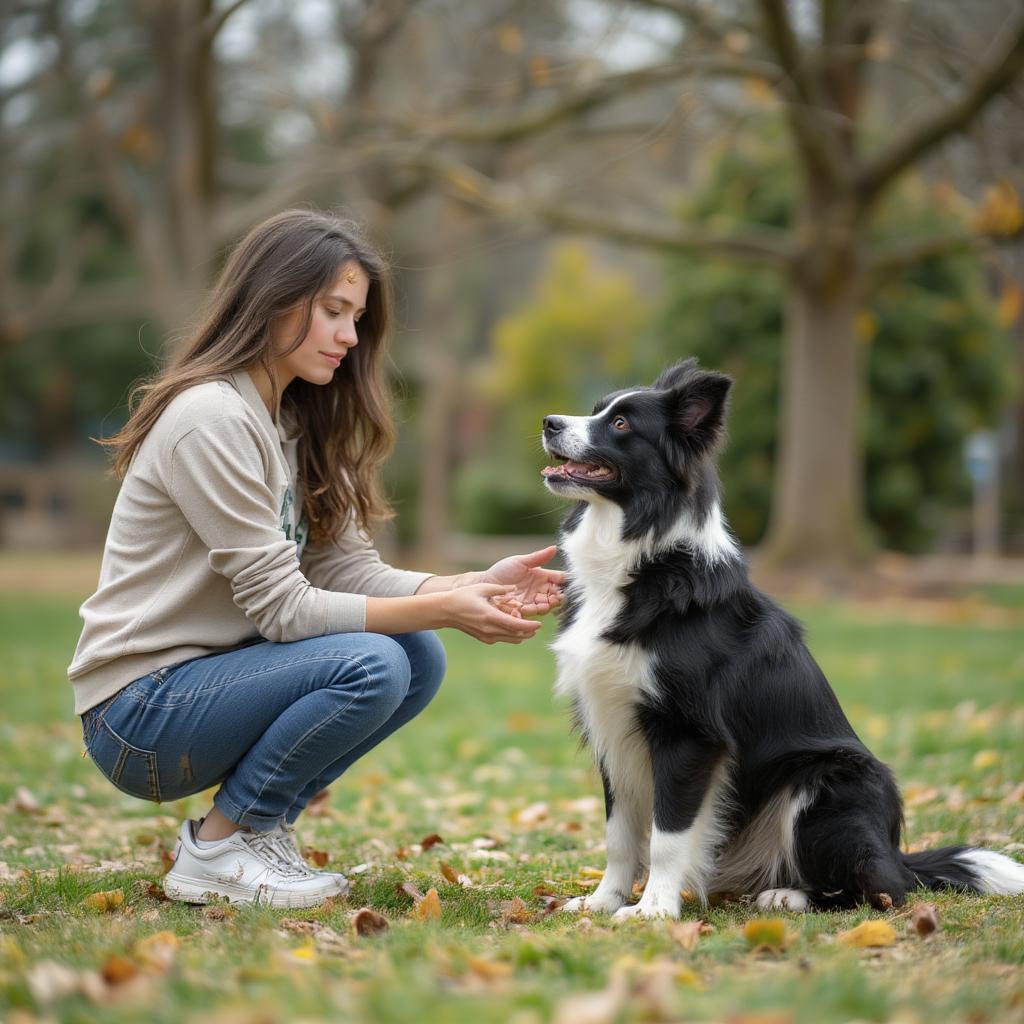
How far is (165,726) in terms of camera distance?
336 centimetres

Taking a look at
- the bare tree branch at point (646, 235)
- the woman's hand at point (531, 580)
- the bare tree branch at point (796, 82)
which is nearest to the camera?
the woman's hand at point (531, 580)

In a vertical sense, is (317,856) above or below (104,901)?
below

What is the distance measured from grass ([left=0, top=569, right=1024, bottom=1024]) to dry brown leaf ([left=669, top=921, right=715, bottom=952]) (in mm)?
15

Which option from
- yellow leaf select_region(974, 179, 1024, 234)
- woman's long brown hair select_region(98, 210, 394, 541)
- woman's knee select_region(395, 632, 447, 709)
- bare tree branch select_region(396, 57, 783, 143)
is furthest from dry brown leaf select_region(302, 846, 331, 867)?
yellow leaf select_region(974, 179, 1024, 234)

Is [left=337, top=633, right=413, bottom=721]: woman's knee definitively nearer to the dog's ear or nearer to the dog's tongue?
the dog's tongue

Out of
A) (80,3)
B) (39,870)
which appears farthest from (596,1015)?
(80,3)

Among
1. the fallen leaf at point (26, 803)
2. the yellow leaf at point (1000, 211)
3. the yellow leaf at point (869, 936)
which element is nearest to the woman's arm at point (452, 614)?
the yellow leaf at point (869, 936)

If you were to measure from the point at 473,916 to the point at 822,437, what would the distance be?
1120cm

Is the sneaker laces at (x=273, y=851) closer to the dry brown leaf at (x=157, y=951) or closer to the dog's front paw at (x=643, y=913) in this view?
Answer: the dry brown leaf at (x=157, y=951)

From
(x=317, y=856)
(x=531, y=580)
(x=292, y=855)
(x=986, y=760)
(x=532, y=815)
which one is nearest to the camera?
(x=292, y=855)

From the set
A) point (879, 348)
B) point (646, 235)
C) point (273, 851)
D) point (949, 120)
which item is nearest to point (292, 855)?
point (273, 851)

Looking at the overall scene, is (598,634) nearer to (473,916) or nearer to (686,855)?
(686,855)

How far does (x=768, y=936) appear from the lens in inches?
110

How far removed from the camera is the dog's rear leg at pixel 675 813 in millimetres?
3281
